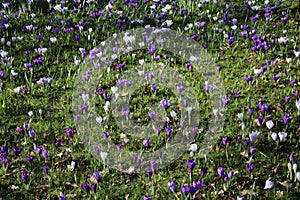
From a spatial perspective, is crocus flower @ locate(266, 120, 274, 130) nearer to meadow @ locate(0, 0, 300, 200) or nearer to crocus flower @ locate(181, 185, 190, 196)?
meadow @ locate(0, 0, 300, 200)

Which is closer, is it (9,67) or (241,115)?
(241,115)

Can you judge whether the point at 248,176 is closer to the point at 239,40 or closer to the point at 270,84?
the point at 270,84

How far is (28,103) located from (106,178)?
5.18 ft

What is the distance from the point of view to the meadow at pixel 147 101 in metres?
3.56

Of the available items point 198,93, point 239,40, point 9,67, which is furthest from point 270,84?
point 9,67

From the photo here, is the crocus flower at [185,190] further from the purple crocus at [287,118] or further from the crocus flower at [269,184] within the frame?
the purple crocus at [287,118]

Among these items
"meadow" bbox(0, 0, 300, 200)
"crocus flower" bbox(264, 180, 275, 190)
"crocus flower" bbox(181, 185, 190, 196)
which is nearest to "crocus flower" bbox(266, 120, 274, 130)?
"meadow" bbox(0, 0, 300, 200)

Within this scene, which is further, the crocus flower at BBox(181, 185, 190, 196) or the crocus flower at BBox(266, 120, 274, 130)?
the crocus flower at BBox(266, 120, 274, 130)

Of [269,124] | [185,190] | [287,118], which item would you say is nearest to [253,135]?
[269,124]

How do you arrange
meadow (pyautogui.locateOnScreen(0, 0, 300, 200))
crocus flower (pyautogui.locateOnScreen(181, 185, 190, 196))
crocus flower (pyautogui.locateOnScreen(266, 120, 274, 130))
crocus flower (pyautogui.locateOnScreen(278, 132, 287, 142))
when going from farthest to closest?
1. crocus flower (pyautogui.locateOnScreen(266, 120, 274, 130))
2. crocus flower (pyautogui.locateOnScreen(278, 132, 287, 142))
3. meadow (pyautogui.locateOnScreen(0, 0, 300, 200))
4. crocus flower (pyautogui.locateOnScreen(181, 185, 190, 196))

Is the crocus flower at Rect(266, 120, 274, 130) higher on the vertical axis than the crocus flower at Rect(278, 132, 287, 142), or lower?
higher

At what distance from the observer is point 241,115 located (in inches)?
159

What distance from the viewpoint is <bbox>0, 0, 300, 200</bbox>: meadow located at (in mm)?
3561

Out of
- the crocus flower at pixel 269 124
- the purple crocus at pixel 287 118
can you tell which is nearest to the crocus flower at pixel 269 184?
the crocus flower at pixel 269 124
